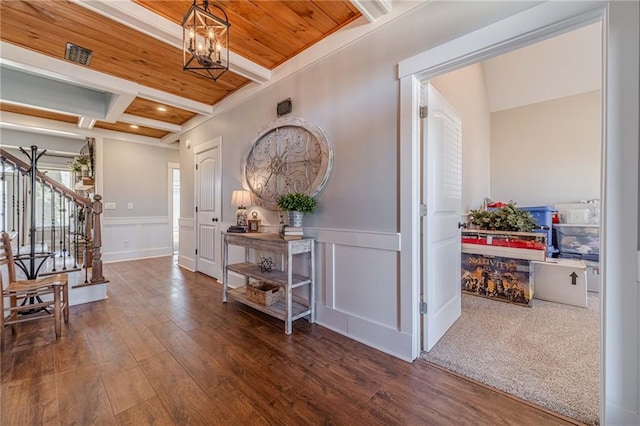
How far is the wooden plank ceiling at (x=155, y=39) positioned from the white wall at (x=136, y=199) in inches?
112

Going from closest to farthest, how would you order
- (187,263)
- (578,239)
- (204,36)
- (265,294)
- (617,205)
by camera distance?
(617,205)
(204,36)
(265,294)
(578,239)
(187,263)

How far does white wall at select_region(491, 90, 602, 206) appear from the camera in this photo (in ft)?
14.0

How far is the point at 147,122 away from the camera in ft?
15.4

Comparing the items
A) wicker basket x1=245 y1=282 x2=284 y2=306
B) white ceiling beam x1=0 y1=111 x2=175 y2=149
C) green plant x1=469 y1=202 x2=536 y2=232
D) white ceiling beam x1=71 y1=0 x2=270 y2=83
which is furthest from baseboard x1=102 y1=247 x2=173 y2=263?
green plant x1=469 y1=202 x2=536 y2=232

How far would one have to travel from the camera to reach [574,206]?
13.7ft

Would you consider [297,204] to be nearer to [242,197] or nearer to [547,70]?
[242,197]

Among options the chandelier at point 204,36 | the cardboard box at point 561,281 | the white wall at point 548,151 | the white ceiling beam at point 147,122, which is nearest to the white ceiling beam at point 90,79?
the white ceiling beam at point 147,122

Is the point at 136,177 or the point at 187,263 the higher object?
the point at 136,177

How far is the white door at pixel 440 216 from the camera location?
205 cm

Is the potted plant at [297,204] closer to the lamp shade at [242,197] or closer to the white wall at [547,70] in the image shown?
the lamp shade at [242,197]

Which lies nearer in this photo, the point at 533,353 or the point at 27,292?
the point at 533,353

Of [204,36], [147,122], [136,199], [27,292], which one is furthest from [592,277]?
[136,199]

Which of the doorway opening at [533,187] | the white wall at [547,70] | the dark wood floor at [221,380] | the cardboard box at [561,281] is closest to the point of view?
the dark wood floor at [221,380]

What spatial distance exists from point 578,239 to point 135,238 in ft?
26.5
